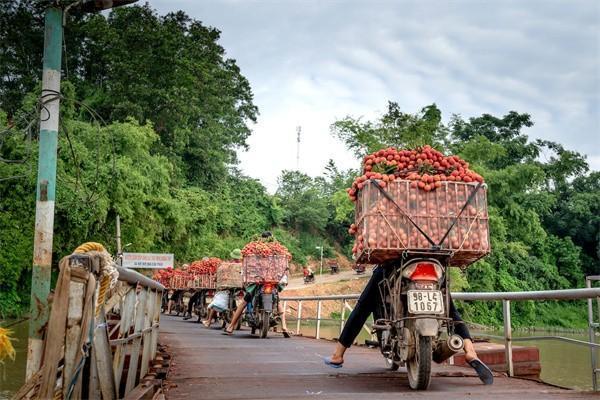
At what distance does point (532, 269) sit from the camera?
51.0 m

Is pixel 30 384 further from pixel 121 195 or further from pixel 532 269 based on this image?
pixel 532 269

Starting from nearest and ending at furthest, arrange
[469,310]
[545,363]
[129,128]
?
[545,363]
[129,128]
[469,310]

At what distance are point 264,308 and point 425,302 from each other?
25.8 feet

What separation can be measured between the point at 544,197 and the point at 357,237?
4661cm

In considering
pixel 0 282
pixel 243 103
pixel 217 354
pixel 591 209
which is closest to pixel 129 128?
pixel 0 282

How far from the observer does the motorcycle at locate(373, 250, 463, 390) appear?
17.9 ft

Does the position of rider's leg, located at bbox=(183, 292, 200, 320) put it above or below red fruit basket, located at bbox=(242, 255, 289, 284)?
below

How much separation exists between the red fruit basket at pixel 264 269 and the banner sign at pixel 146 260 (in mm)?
10377

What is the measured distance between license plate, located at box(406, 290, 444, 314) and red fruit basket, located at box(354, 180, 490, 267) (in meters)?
0.36

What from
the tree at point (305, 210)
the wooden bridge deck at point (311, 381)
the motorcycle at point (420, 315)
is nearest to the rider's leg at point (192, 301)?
the wooden bridge deck at point (311, 381)

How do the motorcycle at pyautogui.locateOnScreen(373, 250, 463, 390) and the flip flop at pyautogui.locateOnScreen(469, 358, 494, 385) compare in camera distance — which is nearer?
the motorcycle at pyautogui.locateOnScreen(373, 250, 463, 390)

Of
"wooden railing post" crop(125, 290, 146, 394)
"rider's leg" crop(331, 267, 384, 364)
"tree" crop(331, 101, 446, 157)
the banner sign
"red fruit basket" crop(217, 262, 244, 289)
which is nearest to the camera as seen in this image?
"wooden railing post" crop(125, 290, 146, 394)

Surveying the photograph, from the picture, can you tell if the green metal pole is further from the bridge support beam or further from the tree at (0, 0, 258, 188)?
the tree at (0, 0, 258, 188)

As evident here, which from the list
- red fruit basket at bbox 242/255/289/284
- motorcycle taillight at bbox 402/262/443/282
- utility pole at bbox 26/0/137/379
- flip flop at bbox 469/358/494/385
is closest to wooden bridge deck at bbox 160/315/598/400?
flip flop at bbox 469/358/494/385
